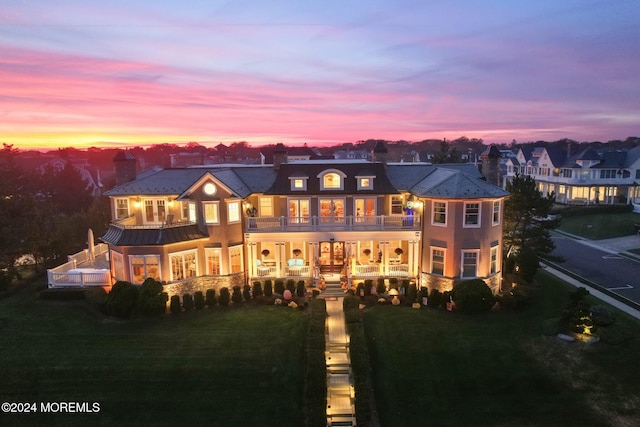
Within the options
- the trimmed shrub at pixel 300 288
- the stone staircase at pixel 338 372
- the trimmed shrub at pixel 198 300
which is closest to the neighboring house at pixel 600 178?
the trimmed shrub at pixel 300 288

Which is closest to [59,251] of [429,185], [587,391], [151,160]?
[429,185]

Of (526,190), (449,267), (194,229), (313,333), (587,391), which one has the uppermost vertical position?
(526,190)

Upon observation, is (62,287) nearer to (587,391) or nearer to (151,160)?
(587,391)

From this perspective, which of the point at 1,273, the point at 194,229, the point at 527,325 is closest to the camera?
the point at 527,325

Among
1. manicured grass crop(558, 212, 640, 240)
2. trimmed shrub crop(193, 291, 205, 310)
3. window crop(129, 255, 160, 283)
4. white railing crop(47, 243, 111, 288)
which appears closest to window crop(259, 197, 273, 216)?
trimmed shrub crop(193, 291, 205, 310)

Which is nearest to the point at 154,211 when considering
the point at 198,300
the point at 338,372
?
the point at 198,300

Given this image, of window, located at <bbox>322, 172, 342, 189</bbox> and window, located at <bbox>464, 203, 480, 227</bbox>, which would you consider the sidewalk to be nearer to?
window, located at <bbox>464, 203, 480, 227</bbox>

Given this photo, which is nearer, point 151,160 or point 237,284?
point 237,284

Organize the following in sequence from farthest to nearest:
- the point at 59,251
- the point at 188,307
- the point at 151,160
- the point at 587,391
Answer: the point at 151,160, the point at 59,251, the point at 188,307, the point at 587,391
